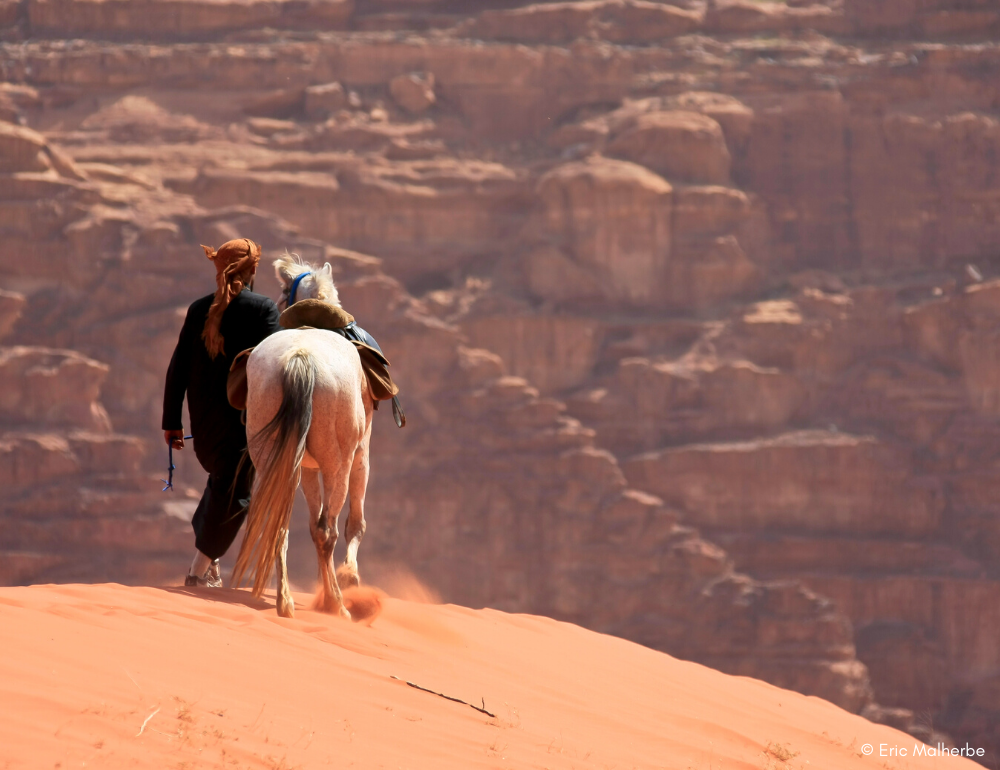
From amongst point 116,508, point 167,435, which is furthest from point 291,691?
point 116,508

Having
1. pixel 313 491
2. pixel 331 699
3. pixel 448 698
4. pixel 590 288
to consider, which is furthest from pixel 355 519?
pixel 590 288

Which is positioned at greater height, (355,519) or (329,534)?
(329,534)

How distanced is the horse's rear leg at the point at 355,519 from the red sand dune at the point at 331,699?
27 cm

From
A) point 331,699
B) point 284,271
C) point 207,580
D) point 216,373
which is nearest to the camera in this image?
point 331,699

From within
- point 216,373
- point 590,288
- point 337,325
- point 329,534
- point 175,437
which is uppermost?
point 337,325

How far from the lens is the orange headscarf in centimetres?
712

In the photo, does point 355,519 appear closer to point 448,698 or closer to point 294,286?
point 294,286

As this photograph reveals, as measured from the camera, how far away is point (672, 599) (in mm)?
32062

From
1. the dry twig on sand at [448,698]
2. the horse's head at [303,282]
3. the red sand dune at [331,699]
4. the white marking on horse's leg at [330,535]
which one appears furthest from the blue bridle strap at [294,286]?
the dry twig on sand at [448,698]

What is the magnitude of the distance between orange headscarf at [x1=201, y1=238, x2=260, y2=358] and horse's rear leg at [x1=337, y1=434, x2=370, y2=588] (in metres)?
0.92

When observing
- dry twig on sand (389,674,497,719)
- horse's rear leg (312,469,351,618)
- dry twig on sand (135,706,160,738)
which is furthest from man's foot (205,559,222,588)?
dry twig on sand (135,706,160,738)

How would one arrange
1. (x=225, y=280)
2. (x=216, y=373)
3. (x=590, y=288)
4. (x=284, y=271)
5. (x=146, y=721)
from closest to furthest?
(x=146, y=721)
(x=225, y=280)
(x=216, y=373)
(x=284, y=271)
(x=590, y=288)

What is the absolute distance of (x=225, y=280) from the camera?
7.11m

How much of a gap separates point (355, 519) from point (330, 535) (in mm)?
662
